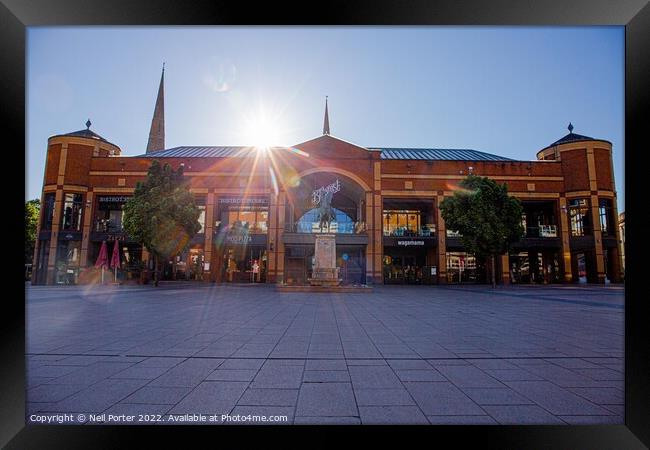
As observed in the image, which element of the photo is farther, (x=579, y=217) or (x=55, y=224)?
(x=579, y=217)

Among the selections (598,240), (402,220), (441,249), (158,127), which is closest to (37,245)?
(402,220)

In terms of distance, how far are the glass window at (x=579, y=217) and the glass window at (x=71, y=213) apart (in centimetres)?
4443

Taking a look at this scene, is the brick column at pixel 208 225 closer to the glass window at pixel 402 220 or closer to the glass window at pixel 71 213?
the glass window at pixel 71 213

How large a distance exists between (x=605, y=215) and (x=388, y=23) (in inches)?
1474

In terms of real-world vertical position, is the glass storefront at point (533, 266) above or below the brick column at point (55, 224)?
below

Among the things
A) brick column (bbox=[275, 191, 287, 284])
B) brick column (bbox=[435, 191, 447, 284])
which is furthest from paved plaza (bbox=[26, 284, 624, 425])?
brick column (bbox=[435, 191, 447, 284])

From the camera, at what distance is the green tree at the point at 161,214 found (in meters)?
20.3

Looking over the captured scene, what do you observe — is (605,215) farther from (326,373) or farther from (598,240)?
(326,373)

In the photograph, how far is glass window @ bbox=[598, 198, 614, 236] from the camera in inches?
1192

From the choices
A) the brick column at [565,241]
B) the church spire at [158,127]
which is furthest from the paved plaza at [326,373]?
the church spire at [158,127]

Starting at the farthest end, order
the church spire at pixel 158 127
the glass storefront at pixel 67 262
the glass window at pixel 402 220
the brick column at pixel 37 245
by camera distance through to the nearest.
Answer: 1. the church spire at pixel 158 127
2. the glass window at pixel 402 220
3. the brick column at pixel 37 245
4. the glass storefront at pixel 67 262

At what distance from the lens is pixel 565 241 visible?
30328 mm

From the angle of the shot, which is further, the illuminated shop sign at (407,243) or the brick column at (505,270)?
the brick column at (505,270)

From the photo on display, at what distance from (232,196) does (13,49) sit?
29685 mm
